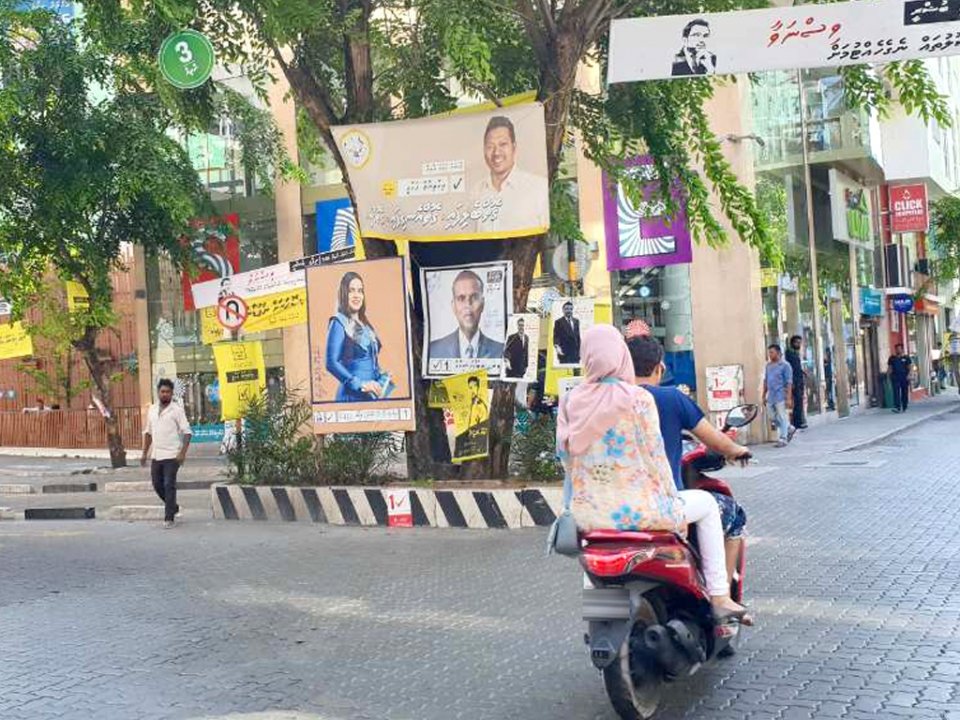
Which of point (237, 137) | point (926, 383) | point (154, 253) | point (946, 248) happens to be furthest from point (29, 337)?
point (926, 383)

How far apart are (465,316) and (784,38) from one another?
14.8 ft

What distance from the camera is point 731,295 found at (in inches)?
837

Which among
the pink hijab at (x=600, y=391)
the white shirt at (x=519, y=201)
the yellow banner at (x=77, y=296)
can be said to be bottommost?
the pink hijab at (x=600, y=391)

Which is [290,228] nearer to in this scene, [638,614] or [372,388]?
[372,388]

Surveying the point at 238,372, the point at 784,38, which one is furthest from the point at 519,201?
the point at 238,372

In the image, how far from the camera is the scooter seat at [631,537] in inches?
198

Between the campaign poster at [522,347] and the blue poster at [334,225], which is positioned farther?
the blue poster at [334,225]

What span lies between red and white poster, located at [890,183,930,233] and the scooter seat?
32.4 metres

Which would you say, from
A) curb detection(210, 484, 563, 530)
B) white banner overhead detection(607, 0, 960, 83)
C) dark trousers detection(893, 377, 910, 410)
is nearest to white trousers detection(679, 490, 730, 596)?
curb detection(210, 484, 563, 530)

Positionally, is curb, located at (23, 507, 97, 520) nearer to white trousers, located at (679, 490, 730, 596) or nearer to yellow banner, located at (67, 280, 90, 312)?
yellow banner, located at (67, 280, 90, 312)

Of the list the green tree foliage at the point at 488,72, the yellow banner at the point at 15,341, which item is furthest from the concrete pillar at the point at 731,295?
the yellow banner at the point at 15,341

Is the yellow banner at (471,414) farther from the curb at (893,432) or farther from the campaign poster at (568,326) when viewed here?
the curb at (893,432)

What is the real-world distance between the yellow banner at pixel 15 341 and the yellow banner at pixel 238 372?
9581 mm

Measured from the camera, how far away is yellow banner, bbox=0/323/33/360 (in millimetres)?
23344
